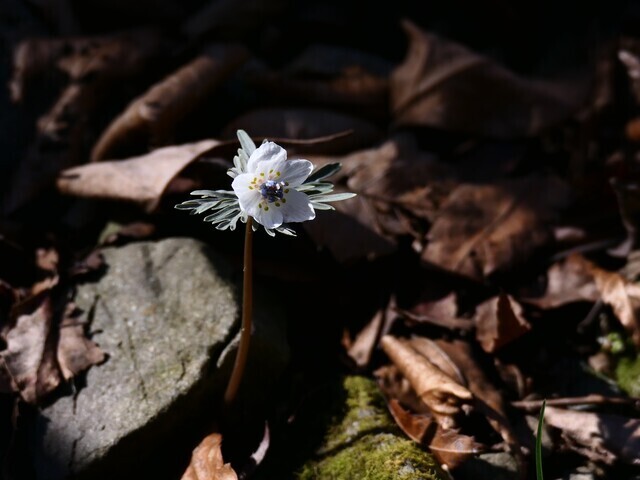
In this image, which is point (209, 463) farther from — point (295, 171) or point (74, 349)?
point (295, 171)

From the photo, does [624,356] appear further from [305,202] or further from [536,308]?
[305,202]

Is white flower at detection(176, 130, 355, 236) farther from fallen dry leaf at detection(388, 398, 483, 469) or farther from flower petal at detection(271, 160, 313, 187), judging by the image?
fallen dry leaf at detection(388, 398, 483, 469)

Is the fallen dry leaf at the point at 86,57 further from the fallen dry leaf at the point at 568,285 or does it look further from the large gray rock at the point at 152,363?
the fallen dry leaf at the point at 568,285

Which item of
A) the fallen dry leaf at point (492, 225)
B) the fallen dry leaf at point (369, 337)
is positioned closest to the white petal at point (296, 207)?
the fallen dry leaf at point (369, 337)

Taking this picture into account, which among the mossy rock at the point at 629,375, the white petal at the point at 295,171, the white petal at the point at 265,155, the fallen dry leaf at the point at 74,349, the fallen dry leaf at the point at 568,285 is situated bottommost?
the mossy rock at the point at 629,375

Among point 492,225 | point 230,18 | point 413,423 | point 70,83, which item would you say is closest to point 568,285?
point 492,225

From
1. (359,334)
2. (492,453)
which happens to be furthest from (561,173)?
(492,453)
